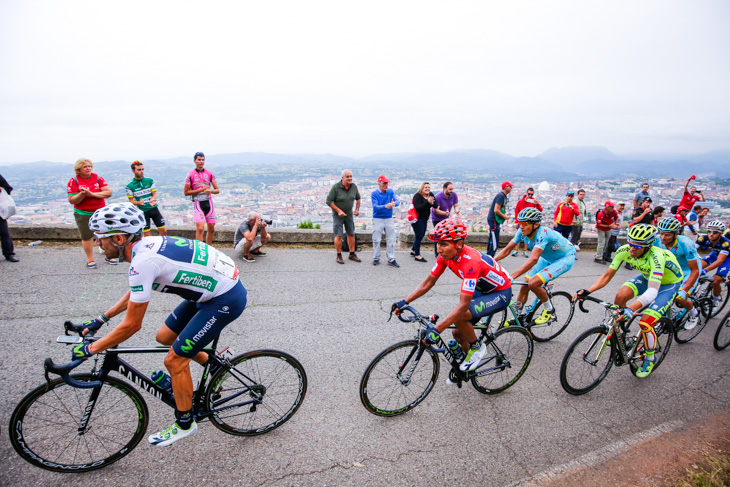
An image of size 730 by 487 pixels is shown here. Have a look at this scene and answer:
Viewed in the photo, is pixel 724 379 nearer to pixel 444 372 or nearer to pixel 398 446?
pixel 444 372

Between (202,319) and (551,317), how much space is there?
14.8ft

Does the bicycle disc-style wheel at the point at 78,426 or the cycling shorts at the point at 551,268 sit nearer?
the bicycle disc-style wheel at the point at 78,426

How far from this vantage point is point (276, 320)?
499cm

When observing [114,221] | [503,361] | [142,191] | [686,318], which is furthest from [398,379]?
[142,191]

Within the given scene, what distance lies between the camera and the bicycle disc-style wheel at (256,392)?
2.88m

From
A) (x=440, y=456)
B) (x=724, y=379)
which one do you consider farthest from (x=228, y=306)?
(x=724, y=379)

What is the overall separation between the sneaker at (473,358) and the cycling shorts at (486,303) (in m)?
0.26

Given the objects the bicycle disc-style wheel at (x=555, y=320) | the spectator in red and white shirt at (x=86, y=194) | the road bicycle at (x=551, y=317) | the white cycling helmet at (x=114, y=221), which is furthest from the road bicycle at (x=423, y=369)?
the spectator in red and white shirt at (x=86, y=194)

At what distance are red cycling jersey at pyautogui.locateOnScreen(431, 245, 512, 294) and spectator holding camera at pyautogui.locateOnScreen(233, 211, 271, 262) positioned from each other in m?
4.98

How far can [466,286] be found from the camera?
10.3ft

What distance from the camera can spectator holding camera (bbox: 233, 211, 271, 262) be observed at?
290 inches

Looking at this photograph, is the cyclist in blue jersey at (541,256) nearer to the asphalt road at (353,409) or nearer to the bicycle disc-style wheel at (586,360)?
the asphalt road at (353,409)

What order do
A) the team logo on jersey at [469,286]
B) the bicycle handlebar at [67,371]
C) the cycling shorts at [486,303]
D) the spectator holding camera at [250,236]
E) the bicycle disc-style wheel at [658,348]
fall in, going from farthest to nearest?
the spectator holding camera at [250,236], the bicycle disc-style wheel at [658,348], the cycling shorts at [486,303], the team logo on jersey at [469,286], the bicycle handlebar at [67,371]

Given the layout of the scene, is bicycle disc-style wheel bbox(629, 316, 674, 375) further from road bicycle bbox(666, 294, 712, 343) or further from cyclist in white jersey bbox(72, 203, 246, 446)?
cyclist in white jersey bbox(72, 203, 246, 446)
